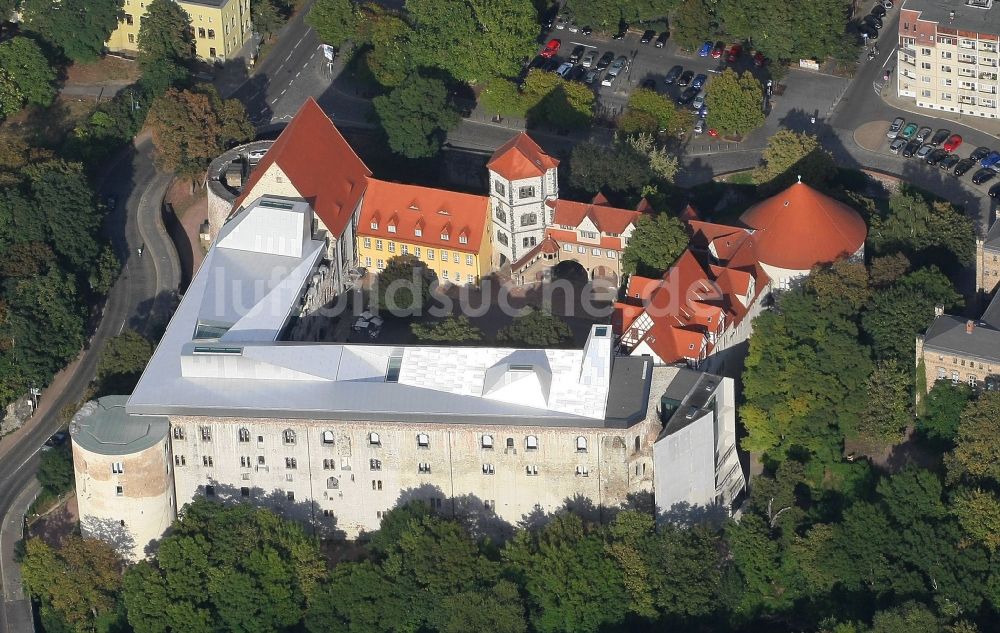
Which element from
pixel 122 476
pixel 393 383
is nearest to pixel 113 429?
pixel 122 476

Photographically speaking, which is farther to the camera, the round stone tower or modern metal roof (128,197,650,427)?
the round stone tower

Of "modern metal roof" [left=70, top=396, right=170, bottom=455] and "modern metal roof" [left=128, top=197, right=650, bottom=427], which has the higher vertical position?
"modern metal roof" [left=128, top=197, right=650, bottom=427]

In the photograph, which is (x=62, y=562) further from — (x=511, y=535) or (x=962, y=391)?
(x=962, y=391)

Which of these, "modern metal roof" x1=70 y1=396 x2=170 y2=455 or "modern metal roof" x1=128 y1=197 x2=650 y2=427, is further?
"modern metal roof" x1=70 y1=396 x2=170 y2=455

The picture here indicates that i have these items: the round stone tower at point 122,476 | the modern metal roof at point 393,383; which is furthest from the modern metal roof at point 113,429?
the modern metal roof at point 393,383

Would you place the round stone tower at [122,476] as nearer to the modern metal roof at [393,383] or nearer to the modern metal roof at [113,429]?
the modern metal roof at [113,429]

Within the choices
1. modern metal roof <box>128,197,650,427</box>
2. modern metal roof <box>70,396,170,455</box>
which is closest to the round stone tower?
modern metal roof <box>70,396,170,455</box>

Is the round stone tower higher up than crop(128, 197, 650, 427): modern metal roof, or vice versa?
crop(128, 197, 650, 427): modern metal roof

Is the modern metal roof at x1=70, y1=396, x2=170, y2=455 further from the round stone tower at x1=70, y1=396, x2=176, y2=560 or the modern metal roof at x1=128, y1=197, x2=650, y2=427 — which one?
the modern metal roof at x1=128, y1=197, x2=650, y2=427

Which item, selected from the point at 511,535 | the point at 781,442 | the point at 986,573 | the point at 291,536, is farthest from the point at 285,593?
the point at 986,573
